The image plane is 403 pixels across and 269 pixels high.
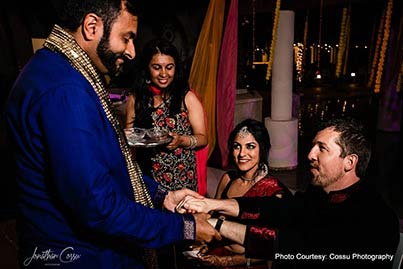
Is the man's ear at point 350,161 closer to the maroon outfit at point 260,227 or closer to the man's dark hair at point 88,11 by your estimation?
the maroon outfit at point 260,227

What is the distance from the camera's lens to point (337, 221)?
191 cm

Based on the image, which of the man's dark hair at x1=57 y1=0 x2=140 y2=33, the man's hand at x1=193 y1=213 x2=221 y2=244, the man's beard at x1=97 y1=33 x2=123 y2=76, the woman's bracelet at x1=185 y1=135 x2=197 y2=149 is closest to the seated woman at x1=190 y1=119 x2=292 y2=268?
the woman's bracelet at x1=185 y1=135 x2=197 y2=149

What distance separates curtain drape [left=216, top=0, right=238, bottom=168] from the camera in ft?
16.9

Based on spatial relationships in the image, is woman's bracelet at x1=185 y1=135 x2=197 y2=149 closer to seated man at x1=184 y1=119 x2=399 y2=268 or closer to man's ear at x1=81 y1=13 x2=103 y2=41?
seated man at x1=184 y1=119 x2=399 y2=268

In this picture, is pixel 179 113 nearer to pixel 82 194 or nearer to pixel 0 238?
pixel 82 194

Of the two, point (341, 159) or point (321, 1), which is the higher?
point (321, 1)

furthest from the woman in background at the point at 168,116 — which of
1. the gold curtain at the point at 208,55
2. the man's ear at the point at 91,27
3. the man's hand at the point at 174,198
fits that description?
the gold curtain at the point at 208,55

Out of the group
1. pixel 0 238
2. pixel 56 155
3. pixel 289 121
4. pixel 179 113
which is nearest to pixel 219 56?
pixel 289 121

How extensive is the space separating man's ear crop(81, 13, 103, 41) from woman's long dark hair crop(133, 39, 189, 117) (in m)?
1.58

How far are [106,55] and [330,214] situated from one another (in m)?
1.42

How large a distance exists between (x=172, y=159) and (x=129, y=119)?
0.55 metres

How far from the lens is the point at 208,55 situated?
5.19 metres

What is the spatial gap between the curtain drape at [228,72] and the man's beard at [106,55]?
3.80 metres

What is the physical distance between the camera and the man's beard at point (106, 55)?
55.9 inches
